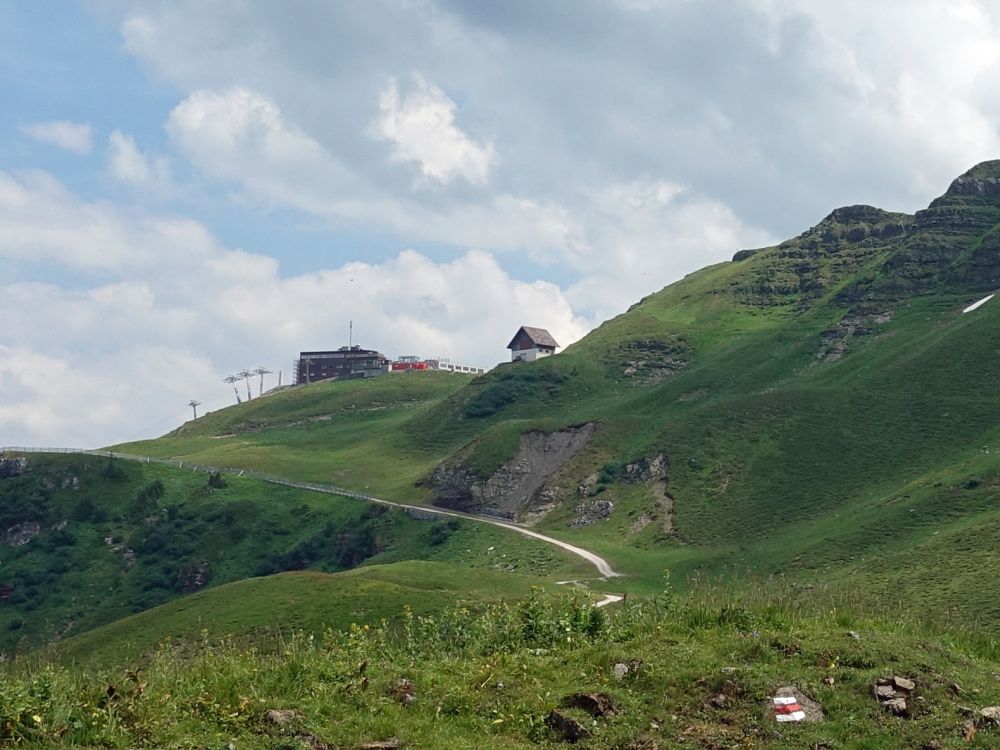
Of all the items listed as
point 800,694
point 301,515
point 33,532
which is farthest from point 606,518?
point 800,694

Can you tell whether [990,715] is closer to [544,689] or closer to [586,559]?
[544,689]

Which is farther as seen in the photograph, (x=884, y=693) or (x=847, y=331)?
(x=847, y=331)

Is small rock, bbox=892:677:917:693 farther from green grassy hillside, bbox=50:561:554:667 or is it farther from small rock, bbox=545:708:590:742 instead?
green grassy hillside, bbox=50:561:554:667

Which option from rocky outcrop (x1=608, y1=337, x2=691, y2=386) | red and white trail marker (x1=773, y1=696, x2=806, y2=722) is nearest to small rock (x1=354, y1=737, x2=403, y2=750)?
red and white trail marker (x1=773, y1=696, x2=806, y2=722)

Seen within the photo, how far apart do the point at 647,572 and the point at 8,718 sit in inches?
3147

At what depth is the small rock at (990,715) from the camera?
60.7ft

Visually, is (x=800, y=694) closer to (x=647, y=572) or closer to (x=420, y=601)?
(x=420, y=601)

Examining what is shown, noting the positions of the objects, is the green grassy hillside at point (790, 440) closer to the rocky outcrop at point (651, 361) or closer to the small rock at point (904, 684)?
the rocky outcrop at point (651, 361)

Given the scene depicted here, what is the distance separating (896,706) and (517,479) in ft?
392

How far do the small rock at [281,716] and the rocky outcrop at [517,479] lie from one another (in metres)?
112

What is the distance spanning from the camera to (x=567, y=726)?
739 inches

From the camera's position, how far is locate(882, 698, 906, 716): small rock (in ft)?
62.2

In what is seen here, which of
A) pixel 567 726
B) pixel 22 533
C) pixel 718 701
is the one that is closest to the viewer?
pixel 567 726

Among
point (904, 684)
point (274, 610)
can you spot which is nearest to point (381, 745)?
point (904, 684)
